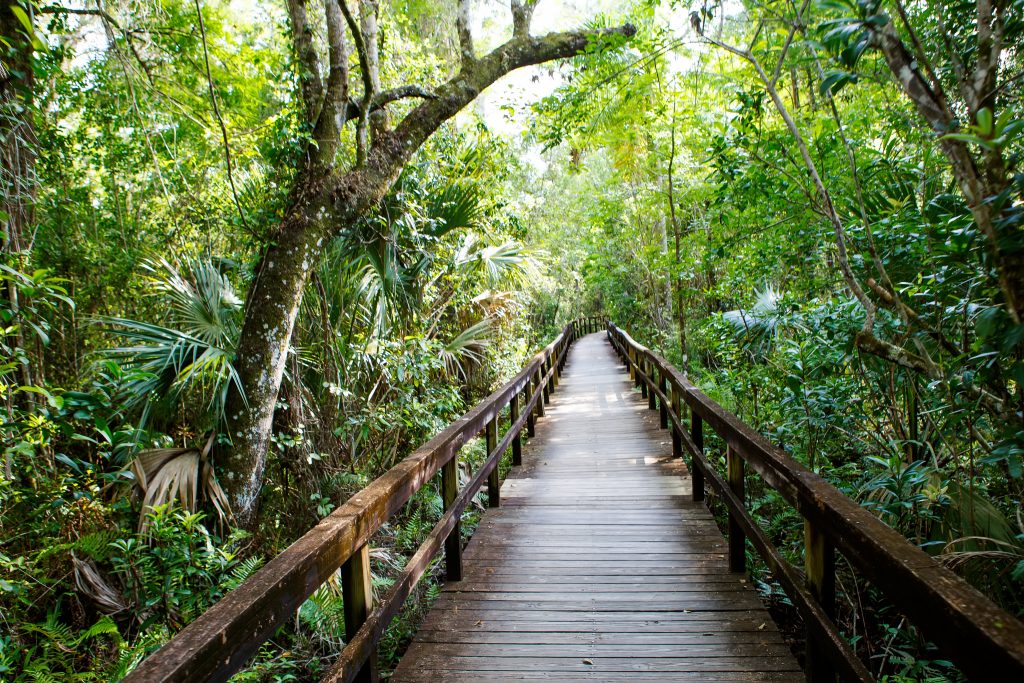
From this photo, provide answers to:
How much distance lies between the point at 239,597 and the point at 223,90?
6166 mm

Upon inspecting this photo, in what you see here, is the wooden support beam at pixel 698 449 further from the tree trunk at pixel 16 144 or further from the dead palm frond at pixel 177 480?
the tree trunk at pixel 16 144

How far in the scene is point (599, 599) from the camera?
291 centimetres

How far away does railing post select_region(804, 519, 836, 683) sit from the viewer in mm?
1942

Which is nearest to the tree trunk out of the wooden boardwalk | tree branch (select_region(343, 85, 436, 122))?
tree branch (select_region(343, 85, 436, 122))

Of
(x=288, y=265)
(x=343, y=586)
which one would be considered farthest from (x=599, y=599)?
(x=288, y=265)

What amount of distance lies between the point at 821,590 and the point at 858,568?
0.44 meters

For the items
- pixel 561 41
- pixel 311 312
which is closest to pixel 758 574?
pixel 311 312

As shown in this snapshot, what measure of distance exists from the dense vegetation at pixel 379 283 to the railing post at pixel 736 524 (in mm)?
587

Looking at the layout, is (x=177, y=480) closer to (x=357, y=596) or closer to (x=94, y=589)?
(x=94, y=589)

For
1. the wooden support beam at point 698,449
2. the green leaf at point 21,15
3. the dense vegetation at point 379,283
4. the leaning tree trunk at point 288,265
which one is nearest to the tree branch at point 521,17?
the dense vegetation at point 379,283

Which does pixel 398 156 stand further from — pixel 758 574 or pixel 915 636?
pixel 915 636

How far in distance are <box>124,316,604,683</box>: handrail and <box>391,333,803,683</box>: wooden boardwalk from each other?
1.30 feet

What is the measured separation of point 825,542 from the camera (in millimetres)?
1942

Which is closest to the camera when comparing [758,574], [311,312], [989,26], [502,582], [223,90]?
[989,26]
